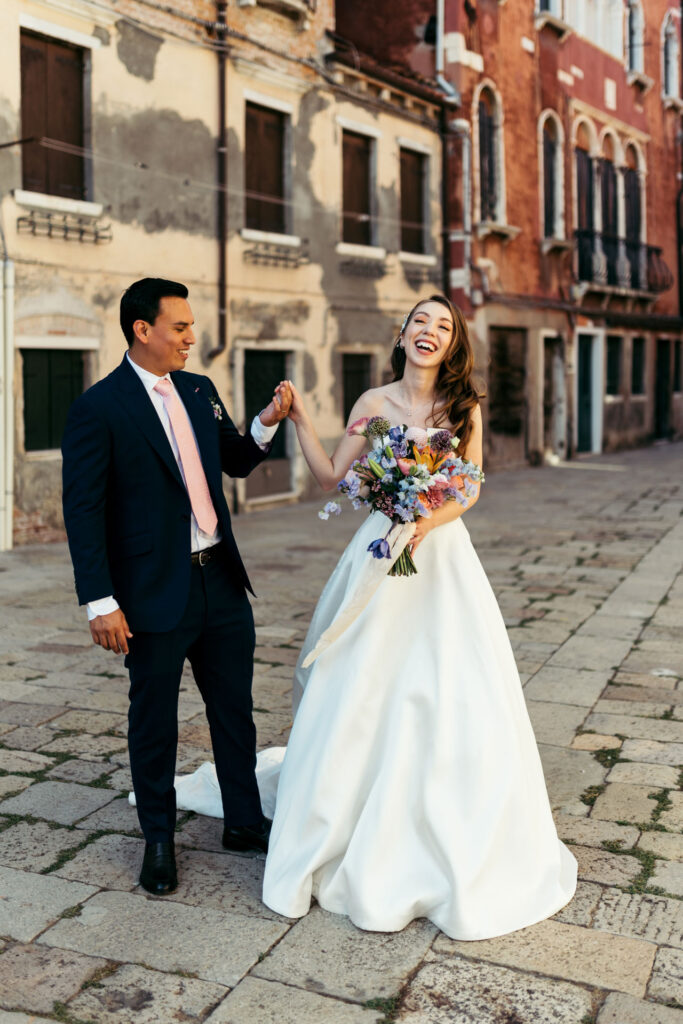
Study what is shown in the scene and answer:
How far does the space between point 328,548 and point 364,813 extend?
23.6 ft

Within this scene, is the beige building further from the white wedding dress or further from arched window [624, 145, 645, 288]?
arched window [624, 145, 645, 288]

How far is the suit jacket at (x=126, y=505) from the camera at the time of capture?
3219 mm

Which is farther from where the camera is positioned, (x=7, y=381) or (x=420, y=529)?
(x=7, y=381)

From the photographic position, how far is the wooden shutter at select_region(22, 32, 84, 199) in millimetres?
10516

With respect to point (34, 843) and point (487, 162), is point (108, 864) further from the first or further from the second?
point (487, 162)

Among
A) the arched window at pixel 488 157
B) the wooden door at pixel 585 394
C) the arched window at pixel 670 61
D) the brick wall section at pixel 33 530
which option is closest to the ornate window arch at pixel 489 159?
the arched window at pixel 488 157

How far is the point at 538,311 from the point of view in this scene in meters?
20.1

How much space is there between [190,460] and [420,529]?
720mm

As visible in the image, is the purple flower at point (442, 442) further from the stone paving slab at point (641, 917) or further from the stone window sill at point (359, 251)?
the stone window sill at point (359, 251)

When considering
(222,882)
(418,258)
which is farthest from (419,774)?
(418,258)

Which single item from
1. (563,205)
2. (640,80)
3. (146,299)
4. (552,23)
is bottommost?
(146,299)

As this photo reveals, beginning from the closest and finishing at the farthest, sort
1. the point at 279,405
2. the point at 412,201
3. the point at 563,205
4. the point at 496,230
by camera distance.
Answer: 1. the point at 279,405
2. the point at 412,201
3. the point at 496,230
4. the point at 563,205

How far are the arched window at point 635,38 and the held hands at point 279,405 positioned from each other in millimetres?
23334

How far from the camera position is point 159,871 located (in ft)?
11.0
